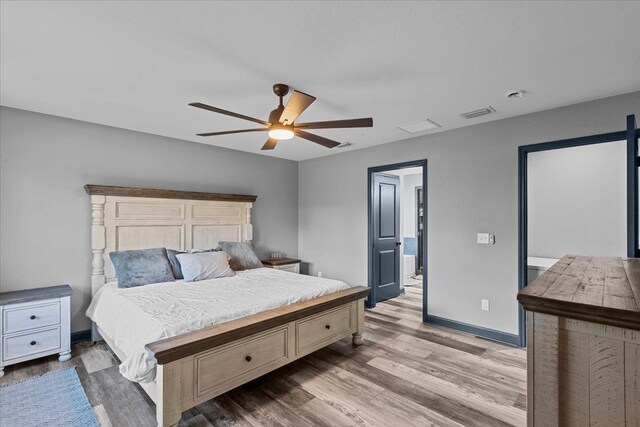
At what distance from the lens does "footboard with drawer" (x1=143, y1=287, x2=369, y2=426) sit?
1.98 m

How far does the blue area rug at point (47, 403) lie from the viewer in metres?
2.12

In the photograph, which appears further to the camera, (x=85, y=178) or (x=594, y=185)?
(x=594, y=185)

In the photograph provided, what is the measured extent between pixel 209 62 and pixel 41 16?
0.91 m

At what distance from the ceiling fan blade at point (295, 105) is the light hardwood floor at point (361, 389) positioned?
2.20 meters

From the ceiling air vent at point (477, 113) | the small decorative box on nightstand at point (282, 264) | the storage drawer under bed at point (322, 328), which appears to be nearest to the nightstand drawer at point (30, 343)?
the storage drawer under bed at point (322, 328)

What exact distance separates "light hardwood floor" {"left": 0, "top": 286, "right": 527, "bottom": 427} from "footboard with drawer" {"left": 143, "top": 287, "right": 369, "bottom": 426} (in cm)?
20

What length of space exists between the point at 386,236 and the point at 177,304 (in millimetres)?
3452

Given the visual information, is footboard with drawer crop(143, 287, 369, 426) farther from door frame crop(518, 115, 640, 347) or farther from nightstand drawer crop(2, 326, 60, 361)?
door frame crop(518, 115, 640, 347)

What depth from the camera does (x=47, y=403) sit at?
232 centimetres

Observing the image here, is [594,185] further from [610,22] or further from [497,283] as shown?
[610,22]

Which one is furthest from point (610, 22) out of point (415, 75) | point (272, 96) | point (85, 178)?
point (85, 178)

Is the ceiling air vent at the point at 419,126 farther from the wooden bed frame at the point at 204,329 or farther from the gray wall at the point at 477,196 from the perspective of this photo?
the wooden bed frame at the point at 204,329

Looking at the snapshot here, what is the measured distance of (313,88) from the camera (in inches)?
104

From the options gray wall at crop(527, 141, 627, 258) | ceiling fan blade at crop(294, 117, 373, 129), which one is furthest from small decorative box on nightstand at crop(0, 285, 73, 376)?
gray wall at crop(527, 141, 627, 258)
